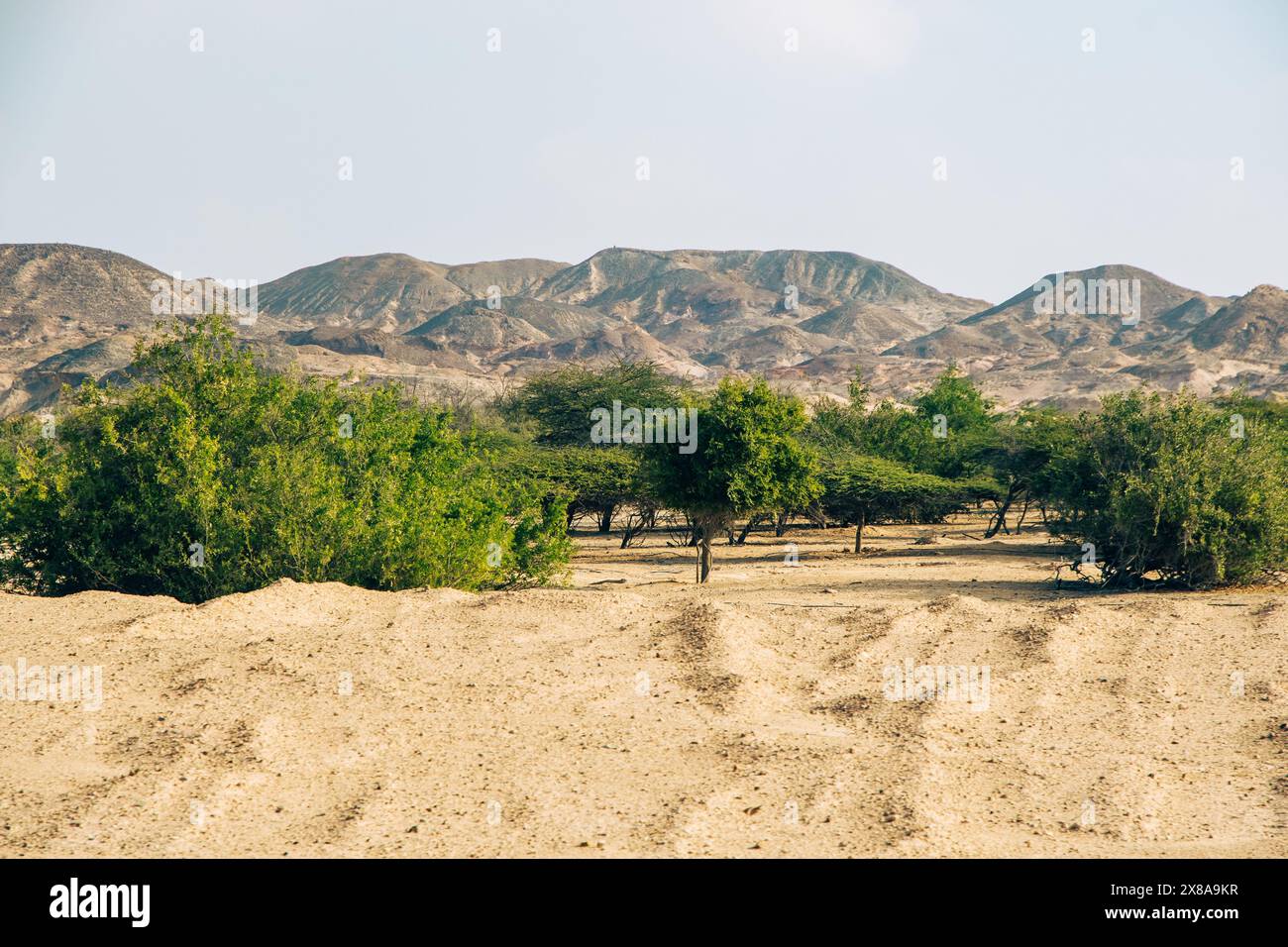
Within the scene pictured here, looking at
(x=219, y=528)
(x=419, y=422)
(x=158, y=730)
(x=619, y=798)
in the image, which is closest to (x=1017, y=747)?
(x=619, y=798)

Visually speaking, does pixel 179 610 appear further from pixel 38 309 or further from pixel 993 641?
pixel 38 309

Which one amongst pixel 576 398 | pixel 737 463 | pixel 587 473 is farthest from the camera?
pixel 576 398

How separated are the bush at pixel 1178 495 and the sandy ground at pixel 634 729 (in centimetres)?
504

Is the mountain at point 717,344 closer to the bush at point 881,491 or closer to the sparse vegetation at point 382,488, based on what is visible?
the bush at point 881,491

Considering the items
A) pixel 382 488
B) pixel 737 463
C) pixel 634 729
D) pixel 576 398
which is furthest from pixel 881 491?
pixel 634 729

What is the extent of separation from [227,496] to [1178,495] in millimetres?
16377

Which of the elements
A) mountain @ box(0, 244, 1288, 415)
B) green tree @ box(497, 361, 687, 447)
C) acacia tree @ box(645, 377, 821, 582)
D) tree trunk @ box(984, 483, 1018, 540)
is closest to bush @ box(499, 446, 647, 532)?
acacia tree @ box(645, 377, 821, 582)

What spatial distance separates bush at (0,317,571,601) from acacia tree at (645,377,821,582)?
723cm

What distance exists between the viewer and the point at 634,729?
9547 millimetres

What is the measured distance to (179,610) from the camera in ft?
41.9

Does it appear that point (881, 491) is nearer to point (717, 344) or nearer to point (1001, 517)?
point (1001, 517)

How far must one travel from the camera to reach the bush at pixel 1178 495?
19891mm

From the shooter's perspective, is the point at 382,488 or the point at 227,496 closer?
the point at 227,496

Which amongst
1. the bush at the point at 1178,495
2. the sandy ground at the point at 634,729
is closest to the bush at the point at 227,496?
the sandy ground at the point at 634,729
